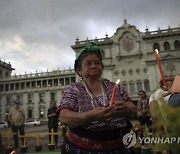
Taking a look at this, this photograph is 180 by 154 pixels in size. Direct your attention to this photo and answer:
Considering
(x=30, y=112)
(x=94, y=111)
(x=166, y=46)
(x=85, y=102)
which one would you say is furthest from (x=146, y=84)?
(x=94, y=111)

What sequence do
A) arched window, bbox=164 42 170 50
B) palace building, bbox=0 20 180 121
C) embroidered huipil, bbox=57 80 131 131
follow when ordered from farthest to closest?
arched window, bbox=164 42 170 50 → palace building, bbox=0 20 180 121 → embroidered huipil, bbox=57 80 131 131

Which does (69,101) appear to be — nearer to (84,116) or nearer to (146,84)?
(84,116)

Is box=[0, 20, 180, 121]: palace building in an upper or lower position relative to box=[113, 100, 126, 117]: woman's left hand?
upper

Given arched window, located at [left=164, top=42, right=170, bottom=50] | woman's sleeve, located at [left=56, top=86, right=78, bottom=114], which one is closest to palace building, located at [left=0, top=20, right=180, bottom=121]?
arched window, located at [left=164, top=42, right=170, bottom=50]

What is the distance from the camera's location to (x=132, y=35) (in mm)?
39781

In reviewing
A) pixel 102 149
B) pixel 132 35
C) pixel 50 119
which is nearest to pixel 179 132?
pixel 102 149

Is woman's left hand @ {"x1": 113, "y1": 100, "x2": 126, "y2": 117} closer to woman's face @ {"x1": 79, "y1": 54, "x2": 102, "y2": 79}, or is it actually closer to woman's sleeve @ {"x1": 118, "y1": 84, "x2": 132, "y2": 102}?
woman's sleeve @ {"x1": 118, "y1": 84, "x2": 132, "y2": 102}

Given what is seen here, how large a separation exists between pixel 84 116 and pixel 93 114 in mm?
94

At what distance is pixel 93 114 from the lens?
5.09 ft

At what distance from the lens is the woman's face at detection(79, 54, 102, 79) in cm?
198

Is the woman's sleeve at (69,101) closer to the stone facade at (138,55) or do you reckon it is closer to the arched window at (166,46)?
the stone facade at (138,55)

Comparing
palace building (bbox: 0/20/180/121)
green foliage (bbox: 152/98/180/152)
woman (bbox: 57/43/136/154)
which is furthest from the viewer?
palace building (bbox: 0/20/180/121)

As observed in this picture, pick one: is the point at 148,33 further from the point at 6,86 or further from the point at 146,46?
the point at 6,86

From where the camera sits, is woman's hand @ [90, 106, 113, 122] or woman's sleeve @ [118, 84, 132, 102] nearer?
woman's hand @ [90, 106, 113, 122]
